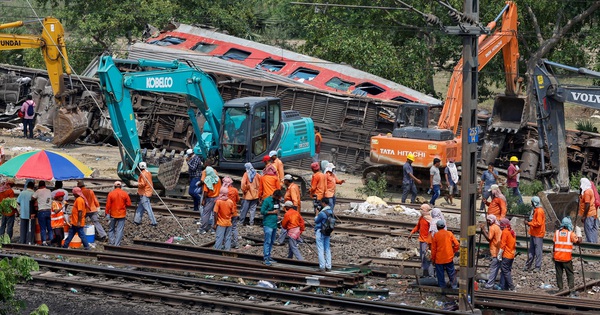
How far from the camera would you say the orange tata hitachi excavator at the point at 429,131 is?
27.0m

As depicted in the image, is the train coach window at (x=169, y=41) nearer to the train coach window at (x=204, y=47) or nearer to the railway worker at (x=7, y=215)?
the train coach window at (x=204, y=47)

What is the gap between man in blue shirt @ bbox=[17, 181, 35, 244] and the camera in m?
20.5

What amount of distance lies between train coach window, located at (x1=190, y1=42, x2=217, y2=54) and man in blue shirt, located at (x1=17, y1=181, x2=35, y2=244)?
17.5m

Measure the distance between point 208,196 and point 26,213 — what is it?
3.93 m

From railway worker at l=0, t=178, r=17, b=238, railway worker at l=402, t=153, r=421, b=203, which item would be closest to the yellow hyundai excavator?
railway worker at l=0, t=178, r=17, b=238

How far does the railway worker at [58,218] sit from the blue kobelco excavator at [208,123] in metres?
3.03

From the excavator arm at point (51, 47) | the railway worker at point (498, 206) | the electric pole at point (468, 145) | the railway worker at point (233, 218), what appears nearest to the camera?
the electric pole at point (468, 145)

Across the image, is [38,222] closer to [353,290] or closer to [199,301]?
[199,301]

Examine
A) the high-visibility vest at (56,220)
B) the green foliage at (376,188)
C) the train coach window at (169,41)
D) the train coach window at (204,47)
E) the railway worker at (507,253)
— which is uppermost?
the train coach window at (169,41)

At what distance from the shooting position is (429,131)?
2734 centimetres

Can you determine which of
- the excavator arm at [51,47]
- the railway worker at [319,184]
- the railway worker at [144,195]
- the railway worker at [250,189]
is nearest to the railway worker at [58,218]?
the railway worker at [144,195]

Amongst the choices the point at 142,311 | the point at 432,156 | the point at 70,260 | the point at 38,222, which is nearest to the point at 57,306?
the point at 142,311

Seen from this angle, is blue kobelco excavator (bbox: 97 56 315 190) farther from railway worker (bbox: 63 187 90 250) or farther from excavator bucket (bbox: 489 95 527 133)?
excavator bucket (bbox: 489 95 527 133)

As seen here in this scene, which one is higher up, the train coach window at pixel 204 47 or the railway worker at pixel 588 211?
the train coach window at pixel 204 47
